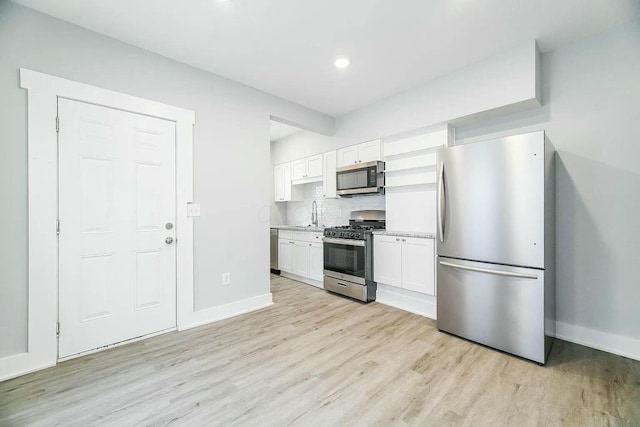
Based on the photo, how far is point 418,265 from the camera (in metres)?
3.12

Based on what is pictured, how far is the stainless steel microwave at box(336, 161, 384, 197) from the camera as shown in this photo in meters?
3.73

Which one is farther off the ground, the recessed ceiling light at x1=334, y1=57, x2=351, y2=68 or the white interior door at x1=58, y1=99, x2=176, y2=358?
the recessed ceiling light at x1=334, y1=57, x2=351, y2=68

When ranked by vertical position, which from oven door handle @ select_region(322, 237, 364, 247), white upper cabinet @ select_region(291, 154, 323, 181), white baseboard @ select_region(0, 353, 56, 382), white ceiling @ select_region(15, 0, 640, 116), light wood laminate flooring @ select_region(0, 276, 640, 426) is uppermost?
white ceiling @ select_region(15, 0, 640, 116)

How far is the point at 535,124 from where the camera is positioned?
269 centimetres

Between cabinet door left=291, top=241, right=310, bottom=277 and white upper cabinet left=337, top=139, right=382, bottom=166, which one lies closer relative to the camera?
white upper cabinet left=337, top=139, right=382, bottom=166

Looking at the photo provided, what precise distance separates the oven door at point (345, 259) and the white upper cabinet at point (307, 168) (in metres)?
1.37

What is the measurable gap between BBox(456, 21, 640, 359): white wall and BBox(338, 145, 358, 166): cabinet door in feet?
7.05

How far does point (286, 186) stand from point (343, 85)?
8.69 ft

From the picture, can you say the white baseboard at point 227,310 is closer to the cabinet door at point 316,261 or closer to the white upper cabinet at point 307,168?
the cabinet door at point 316,261

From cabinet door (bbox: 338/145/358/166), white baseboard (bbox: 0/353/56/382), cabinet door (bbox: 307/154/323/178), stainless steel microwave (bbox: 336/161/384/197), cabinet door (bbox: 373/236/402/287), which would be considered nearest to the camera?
white baseboard (bbox: 0/353/56/382)

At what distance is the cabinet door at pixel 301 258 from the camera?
14.4 feet

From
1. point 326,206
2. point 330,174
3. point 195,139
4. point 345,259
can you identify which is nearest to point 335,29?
point 195,139

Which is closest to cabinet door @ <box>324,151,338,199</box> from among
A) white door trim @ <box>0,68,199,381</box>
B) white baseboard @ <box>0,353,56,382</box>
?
white door trim @ <box>0,68,199,381</box>

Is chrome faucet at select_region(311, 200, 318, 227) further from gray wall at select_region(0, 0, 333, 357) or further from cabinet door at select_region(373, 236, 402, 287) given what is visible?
cabinet door at select_region(373, 236, 402, 287)
